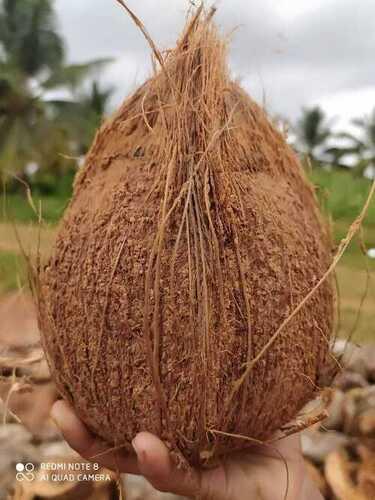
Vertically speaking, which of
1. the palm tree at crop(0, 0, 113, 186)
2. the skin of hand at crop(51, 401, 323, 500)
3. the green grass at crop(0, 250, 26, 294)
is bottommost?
the skin of hand at crop(51, 401, 323, 500)

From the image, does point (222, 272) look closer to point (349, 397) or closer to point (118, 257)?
point (118, 257)

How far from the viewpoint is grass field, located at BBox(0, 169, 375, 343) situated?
1.25 meters

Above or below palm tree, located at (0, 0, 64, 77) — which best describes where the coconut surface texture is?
below

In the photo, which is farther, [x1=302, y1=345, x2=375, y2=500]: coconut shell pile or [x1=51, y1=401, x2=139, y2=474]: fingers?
[x1=302, y1=345, x2=375, y2=500]: coconut shell pile

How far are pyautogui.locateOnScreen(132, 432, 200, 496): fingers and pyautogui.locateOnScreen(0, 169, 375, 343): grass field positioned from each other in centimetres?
41

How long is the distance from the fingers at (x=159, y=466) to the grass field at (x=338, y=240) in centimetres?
41

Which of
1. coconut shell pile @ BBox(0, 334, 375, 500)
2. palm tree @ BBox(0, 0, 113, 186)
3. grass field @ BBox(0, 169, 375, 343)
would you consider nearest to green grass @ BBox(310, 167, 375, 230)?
grass field @ BBox(0, 169, 375, 343)

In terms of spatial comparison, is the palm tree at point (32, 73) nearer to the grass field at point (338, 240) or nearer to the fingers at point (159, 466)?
the grass field at point (338, 240)

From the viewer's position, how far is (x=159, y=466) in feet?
3.33

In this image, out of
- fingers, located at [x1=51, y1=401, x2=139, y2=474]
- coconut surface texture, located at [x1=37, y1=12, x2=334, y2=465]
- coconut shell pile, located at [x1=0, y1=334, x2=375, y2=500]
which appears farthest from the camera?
coconut shell pile, located at [x1=0, y1=334, x2=375, y2=500]

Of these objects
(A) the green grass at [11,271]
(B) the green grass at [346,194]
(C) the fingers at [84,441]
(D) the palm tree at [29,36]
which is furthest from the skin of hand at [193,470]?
(D) the palm tree at [29,36]

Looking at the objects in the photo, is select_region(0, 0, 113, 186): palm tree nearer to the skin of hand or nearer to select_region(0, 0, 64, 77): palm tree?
select_region(0, 0, 64, 77): palm tree

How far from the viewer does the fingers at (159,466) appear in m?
1.00

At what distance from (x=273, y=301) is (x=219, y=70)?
0.40 meters
